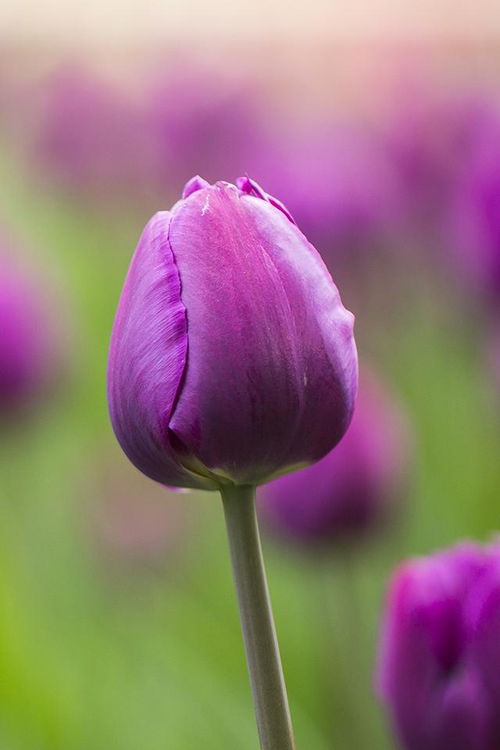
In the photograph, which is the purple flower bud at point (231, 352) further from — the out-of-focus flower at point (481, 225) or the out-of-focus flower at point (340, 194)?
the out-of-focus flower at point (340, 194)

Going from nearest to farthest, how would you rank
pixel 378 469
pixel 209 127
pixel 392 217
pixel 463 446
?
pixel 378 469 → pixel 392 217 → pixel 463 446 → pixel 209 127

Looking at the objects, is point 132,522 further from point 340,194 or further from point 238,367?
point 238,367

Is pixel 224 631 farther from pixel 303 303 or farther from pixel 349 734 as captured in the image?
pixel 303 303

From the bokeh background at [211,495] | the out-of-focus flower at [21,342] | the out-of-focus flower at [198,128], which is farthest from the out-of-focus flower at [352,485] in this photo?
the out-of-focus flower at [198,128]

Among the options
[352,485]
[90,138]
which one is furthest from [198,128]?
[352,485]

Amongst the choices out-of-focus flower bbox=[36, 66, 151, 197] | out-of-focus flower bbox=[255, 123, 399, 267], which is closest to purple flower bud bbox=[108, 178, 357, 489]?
out-of-focus flower bbox=[255, 123, 399, 267]

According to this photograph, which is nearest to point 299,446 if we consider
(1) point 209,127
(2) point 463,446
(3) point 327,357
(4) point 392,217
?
(3) point 327,357
